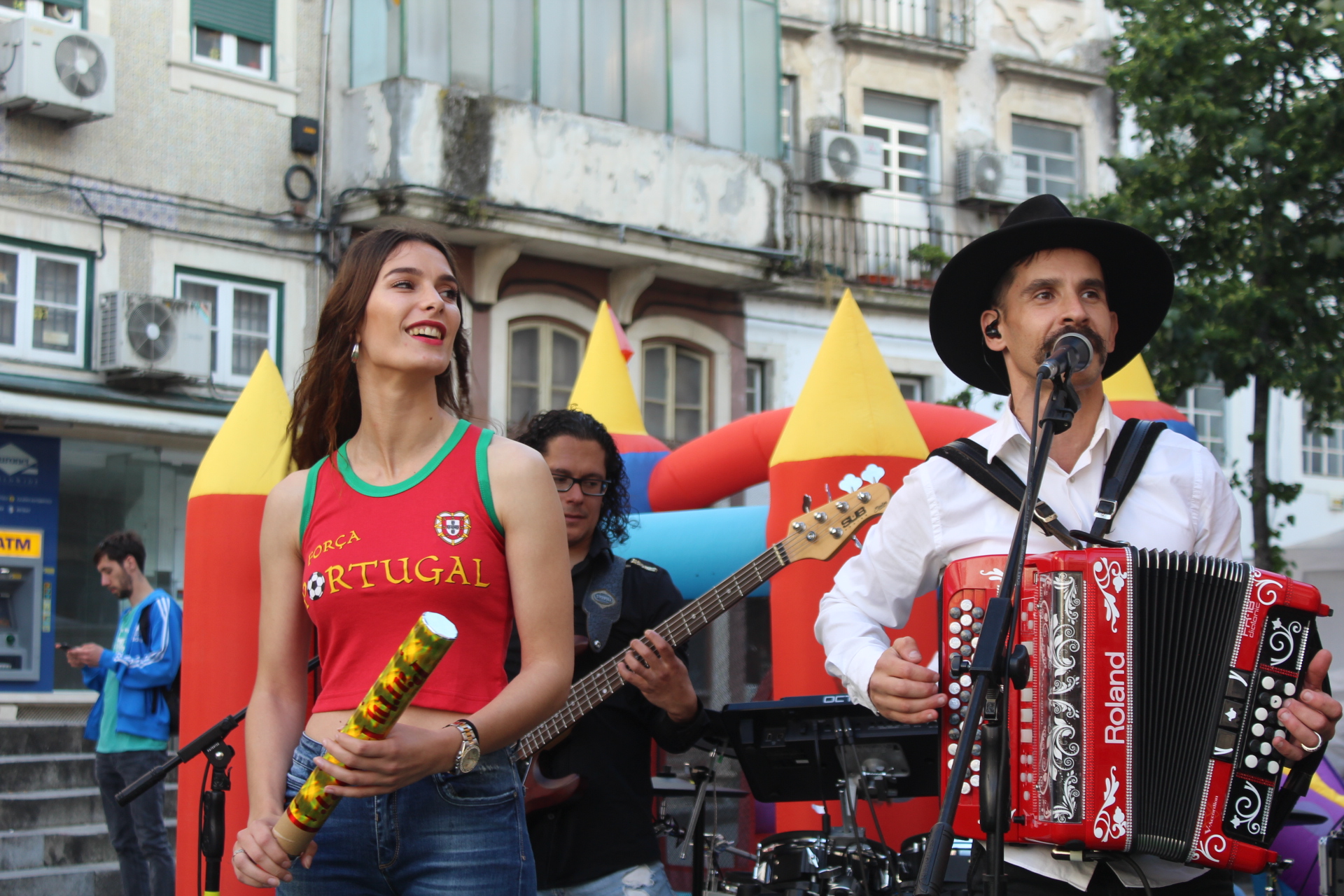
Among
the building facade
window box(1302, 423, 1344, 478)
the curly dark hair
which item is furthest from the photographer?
window box(1302, 423, 1344, 478)

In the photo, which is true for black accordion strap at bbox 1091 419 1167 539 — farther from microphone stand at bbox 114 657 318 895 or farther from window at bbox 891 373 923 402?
window at bbox 891 373 923 402

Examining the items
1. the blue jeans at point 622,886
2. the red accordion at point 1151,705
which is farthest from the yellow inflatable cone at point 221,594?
the red accordion at point 1151,705

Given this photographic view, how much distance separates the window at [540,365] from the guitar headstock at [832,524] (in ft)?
38.8

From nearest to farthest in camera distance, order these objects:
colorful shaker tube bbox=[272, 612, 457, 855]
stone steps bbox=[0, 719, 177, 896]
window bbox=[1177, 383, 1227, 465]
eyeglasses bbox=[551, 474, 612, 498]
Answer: colorful shaker tube bbox=[272, 612, 457, 855], eyeglasses bbox=[551, 474, 612, 498], stone steps bbox=[0, 719, 177, 896], window bbox=[1177, 383, 1227, 465]

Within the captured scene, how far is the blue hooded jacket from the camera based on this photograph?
873 centimetres

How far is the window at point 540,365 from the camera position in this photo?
→ 17.2 metres

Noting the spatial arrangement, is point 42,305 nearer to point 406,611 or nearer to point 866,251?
point 866,251

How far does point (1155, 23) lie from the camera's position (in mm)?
14039

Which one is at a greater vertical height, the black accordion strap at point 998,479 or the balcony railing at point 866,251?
the balcony railing at point 866,251

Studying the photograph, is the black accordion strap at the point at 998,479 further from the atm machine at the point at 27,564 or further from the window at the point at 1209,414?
the window at the point at 1209,414

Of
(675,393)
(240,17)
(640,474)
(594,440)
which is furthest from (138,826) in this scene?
(675,393)

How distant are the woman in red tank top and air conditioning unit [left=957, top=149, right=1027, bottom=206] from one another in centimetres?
1907

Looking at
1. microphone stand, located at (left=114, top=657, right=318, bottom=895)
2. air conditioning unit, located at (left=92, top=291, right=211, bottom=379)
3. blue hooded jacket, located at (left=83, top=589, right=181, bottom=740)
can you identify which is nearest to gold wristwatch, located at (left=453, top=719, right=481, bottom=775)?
microphone stand, located at (left=114, top=657, right=318, bottom=895)

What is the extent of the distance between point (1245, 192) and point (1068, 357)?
456 inches
